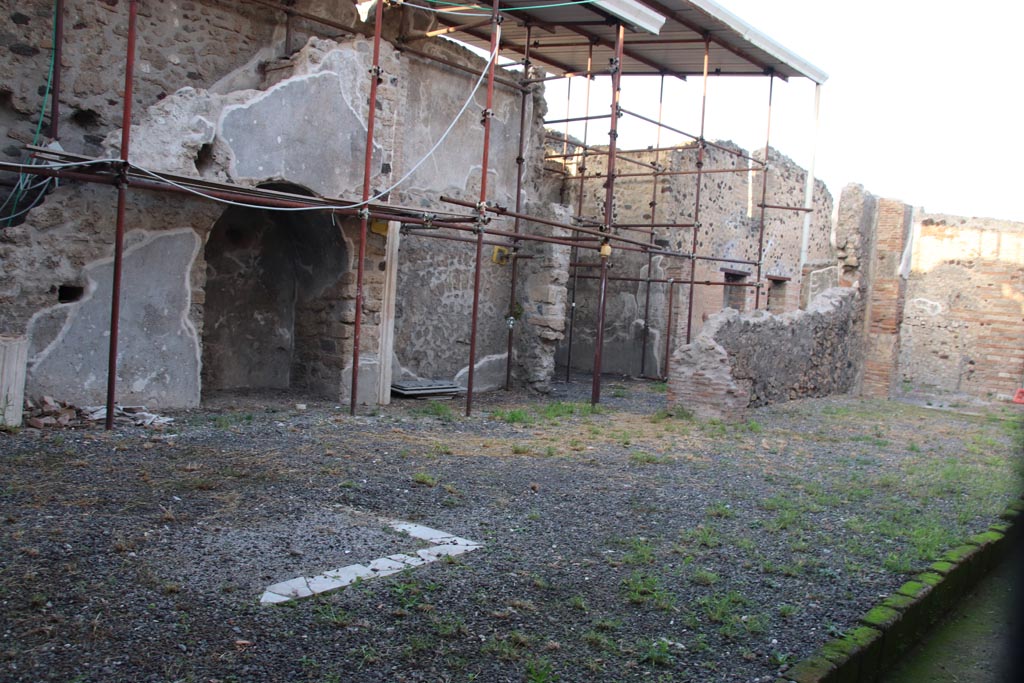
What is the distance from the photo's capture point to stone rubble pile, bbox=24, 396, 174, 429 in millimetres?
6621

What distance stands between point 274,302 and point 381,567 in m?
6.44

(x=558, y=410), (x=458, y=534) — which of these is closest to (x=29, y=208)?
(x=458, y=534)

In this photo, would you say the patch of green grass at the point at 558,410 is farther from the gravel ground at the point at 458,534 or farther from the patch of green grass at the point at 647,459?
the patch of green grass at the point at 647,459

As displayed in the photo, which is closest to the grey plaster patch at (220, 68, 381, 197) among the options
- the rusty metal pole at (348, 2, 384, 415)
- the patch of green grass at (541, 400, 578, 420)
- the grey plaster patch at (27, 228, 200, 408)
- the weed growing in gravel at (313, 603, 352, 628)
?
the rusty metal pole at (348, 2, 384, 415)

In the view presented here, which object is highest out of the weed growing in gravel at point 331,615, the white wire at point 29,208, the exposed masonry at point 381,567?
the white wire at point 29,208

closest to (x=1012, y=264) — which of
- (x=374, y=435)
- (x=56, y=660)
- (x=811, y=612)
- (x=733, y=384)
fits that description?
(x=733, y=384)

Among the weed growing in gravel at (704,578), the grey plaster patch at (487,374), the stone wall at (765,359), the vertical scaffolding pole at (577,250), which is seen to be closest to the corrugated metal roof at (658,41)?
the vertical scaffolding pole at (577,250)

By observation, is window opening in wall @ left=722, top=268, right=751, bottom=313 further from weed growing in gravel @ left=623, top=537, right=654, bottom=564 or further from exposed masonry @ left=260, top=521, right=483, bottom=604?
exposed masonry @ left=260, top=521, right=483, bottom=604

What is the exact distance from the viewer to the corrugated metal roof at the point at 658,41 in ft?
36.1

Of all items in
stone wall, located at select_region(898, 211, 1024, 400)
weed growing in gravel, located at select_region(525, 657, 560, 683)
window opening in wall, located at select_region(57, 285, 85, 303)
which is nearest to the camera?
weed growing in gravel, located at select_region(525, 657, 560, 683)

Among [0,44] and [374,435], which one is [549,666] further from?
[0,44]

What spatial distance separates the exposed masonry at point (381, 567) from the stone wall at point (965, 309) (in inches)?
569

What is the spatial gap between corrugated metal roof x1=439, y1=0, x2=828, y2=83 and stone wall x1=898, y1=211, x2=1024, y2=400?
5.60m

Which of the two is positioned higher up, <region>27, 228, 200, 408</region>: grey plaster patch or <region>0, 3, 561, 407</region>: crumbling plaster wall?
<region>0, 3, 561, 407</region>: crumbling plaster wall
